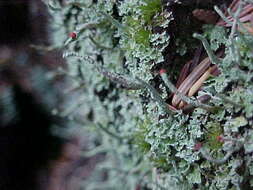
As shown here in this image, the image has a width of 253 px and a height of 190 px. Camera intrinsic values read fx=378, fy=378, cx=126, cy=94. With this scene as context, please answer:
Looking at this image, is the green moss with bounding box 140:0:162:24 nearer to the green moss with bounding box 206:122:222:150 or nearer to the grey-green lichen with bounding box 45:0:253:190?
the grey-green lichen with bounding box 45:0:253:190

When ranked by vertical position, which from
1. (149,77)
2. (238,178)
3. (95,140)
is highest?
(149,77)

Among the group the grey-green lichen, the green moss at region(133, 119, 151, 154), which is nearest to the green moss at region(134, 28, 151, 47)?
the grey-green lichen

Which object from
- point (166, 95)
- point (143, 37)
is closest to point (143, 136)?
point (166, 95)

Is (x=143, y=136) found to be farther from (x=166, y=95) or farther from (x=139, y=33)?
(x=139, y=33)

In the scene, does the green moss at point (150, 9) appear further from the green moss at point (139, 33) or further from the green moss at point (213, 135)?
the green moss at point (213, 135)

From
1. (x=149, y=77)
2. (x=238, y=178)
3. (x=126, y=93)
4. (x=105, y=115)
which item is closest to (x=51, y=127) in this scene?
(x=105, y=115)

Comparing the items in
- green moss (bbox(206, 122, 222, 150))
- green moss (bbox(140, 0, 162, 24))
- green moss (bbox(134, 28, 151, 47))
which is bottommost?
green moss (bbox(206, 122, 222, 150))

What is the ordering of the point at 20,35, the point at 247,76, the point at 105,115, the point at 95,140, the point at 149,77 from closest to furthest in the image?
the point at 247,76 < the point at 149,77 < the point at 105,115 < the point at 95,140 < the point at 20,35

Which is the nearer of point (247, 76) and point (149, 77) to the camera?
point (247, 76)

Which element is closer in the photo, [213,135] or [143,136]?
[213,135]

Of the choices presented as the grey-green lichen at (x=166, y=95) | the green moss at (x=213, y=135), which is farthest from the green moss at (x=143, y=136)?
the green moss at (x=213, y=135)

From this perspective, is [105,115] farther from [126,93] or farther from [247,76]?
[247,76]
